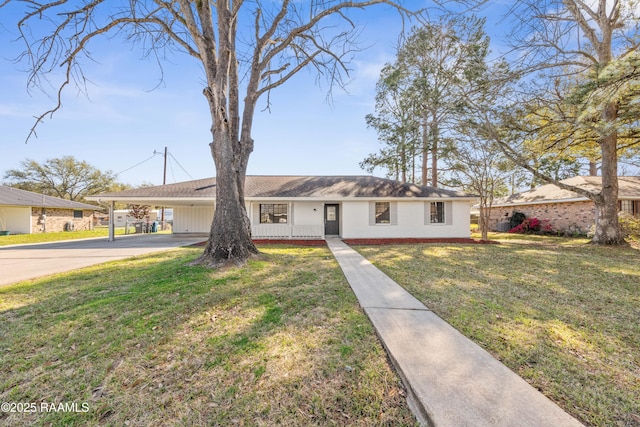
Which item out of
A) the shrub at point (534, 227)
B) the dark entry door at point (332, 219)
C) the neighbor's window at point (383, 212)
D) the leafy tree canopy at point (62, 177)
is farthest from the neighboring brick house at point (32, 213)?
the shrub at point (534, 227)

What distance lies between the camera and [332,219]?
15.8m

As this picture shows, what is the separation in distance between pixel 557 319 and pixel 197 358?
4.70 m

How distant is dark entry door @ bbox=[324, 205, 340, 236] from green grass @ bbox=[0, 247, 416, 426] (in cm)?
1105

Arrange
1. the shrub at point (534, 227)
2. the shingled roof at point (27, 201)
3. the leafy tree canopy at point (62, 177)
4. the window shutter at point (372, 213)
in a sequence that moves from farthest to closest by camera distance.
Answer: the leafy tree canopy at point (62, 177), the shingled roof at point (27, 201), the shrub at point (534, 227), the window shutter at point (372, 213)

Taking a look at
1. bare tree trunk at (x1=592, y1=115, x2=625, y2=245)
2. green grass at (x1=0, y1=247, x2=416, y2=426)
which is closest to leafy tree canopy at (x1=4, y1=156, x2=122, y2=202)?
green grass at (x1=0, y1=247, x2=416, y2=426)

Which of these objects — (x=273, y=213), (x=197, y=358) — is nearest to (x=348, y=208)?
(x=273, y=213)

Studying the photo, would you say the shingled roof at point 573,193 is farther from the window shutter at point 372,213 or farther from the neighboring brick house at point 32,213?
the neighboring brick house at point 32,213

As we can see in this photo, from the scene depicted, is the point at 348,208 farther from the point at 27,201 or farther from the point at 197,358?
the point at 27,201

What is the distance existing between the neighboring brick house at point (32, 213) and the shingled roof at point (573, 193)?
3829cm

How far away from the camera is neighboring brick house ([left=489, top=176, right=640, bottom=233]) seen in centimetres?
1531

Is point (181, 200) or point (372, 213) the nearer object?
point (181, 200)

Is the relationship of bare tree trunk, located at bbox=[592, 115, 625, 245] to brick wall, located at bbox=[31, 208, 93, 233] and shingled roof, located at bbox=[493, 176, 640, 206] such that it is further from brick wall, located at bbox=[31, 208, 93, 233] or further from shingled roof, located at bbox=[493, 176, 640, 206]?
brick wall, located at bbox=[31, 208, 93, 233]

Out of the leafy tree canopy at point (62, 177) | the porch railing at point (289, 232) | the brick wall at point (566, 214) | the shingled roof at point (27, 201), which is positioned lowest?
the porch railing at point (289, 232)

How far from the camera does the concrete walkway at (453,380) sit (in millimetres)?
1712
